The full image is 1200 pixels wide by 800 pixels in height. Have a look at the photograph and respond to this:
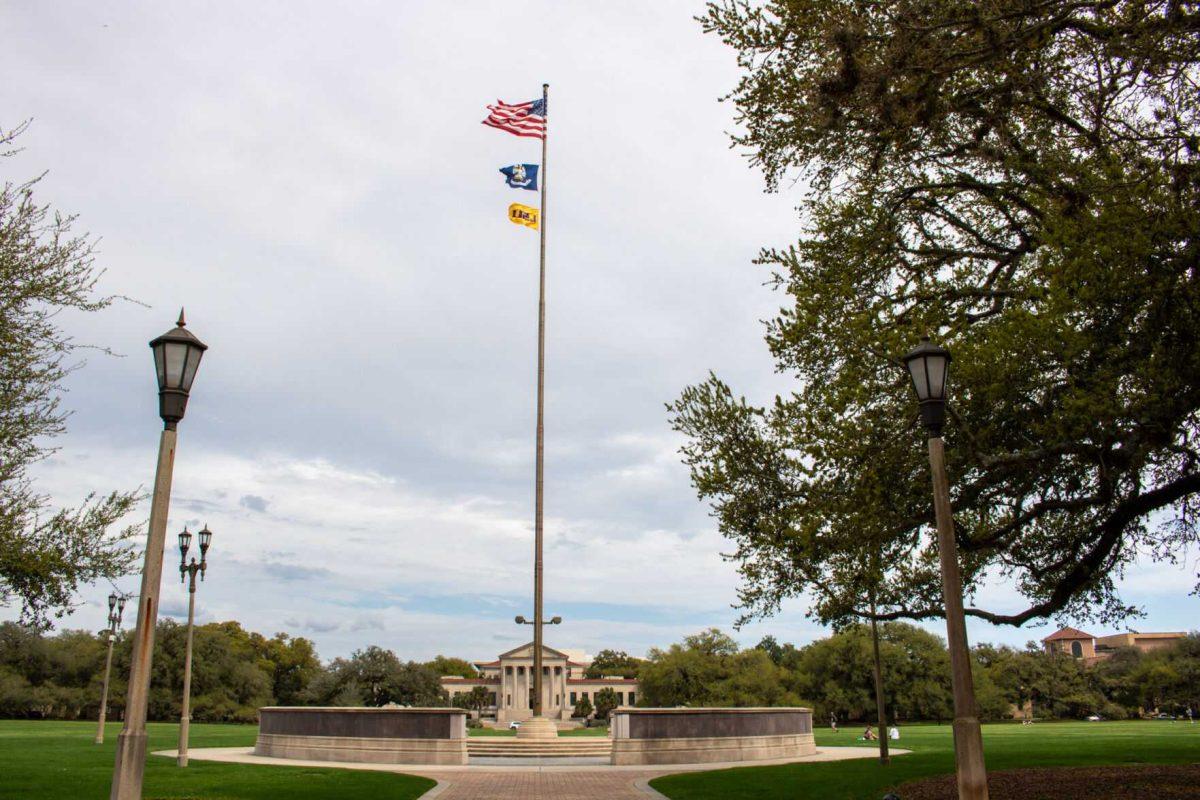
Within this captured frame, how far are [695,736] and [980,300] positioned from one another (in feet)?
54.5

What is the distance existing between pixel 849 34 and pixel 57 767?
2417 cm

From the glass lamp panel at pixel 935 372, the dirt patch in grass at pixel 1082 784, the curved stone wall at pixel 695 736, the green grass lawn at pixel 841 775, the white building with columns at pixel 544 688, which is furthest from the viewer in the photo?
the white building with columns at pixel 544 688

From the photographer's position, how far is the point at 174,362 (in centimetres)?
936

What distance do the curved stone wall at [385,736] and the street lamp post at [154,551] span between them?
64.4ft

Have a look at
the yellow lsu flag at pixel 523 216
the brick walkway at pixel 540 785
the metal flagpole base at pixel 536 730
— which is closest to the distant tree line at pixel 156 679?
the metal flagpole base at pixel 536 730

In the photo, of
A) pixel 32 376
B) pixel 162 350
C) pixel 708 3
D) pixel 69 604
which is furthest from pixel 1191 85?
pixel 69 604

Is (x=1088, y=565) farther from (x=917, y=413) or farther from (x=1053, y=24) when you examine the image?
(x=1053, y=24)

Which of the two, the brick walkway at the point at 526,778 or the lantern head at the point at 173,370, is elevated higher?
the lantern head at the point at 173,370

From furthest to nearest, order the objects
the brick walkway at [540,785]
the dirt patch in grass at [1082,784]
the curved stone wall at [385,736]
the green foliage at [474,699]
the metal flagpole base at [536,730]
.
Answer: the green foliage at [474,699], the metal flagpole base at [536,730], the curved stone wall at [385,736], the brick walkway at [540,785], the dirt patch in grass at [1082,784]

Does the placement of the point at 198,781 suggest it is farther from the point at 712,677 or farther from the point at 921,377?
the point at 712,677

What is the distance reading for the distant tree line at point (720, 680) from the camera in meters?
71.4

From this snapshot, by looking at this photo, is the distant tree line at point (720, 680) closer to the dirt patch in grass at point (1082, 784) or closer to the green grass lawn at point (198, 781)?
the green grass lawn at point (198, 781)

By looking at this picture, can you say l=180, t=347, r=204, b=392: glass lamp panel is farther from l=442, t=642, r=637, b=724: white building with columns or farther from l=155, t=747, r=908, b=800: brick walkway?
l=442, t=642, r=637, b=724: white building with columns

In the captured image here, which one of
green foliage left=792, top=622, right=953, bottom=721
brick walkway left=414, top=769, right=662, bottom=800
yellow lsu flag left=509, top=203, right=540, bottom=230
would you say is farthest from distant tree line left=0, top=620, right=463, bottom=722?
brick walkway left=414, top=769, right=662, bottom=800
